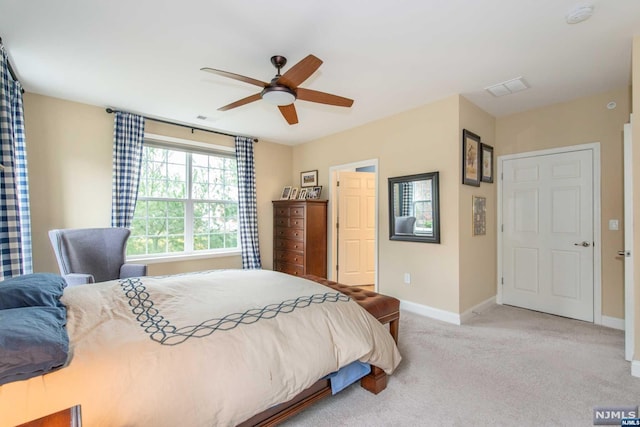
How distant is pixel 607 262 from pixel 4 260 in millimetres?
5709

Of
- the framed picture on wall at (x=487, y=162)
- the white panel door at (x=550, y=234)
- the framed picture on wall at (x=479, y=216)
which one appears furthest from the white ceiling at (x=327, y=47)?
the framed picture on wall at (x=479, y=216)

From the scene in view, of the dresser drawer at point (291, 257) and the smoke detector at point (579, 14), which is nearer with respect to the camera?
the smoke detector at point (579, 14)

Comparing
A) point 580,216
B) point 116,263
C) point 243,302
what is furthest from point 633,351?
point 116,263

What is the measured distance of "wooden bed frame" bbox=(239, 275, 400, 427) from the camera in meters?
1.50

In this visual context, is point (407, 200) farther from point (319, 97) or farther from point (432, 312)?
point (319, 97)

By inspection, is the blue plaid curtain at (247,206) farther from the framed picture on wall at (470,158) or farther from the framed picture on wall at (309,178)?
the framed picture on wall at (470,158)

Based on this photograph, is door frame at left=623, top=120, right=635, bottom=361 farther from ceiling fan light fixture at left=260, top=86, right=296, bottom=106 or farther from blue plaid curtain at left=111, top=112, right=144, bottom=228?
blue plaid curtain at left=111, top=112, right=144, bottom=228

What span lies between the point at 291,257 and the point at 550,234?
3515mm

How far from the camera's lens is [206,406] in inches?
46.4

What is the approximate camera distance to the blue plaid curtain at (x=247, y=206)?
4.68m

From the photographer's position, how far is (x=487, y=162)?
378cm

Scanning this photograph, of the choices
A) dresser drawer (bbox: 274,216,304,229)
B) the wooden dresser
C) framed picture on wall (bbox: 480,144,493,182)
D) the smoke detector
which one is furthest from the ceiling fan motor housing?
framed picture on wall (bbox: 480,144,493,182)

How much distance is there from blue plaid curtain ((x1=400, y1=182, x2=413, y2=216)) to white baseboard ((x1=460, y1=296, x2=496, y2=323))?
4.31ft

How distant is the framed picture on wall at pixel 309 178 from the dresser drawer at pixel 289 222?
760 mm
